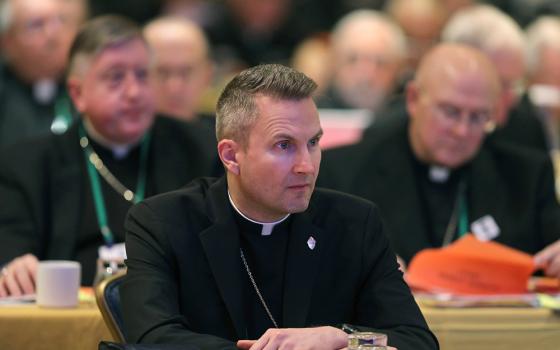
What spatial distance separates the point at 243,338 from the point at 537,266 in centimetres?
175

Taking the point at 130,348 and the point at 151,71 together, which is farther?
the point at 151,71

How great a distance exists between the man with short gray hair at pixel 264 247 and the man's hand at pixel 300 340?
0.16 metres

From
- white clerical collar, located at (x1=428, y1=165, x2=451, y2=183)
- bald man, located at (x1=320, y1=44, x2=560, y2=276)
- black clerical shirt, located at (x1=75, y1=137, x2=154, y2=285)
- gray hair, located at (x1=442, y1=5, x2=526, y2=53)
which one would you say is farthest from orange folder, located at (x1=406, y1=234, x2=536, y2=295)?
gray hair, located at (x1=442, y1=5, x2=526, y2=53)

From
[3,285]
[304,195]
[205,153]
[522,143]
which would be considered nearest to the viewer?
[304,195]

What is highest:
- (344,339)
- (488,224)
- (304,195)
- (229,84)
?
(229,84)

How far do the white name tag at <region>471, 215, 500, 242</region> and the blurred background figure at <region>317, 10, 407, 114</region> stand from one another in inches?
164

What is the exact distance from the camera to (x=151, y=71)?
6316 mm

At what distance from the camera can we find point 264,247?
4211 millimetres

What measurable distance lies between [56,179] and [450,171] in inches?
81.9

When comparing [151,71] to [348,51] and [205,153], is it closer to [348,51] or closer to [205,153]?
[205,153]

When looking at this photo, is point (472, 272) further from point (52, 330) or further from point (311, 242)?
point (52, 330)

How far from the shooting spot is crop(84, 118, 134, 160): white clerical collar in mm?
6363

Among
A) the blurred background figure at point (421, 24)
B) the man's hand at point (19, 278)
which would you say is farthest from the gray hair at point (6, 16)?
the blurred background figure at point (421, 24)

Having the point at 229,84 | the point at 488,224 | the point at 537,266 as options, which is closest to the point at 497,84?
the point at 488,224
